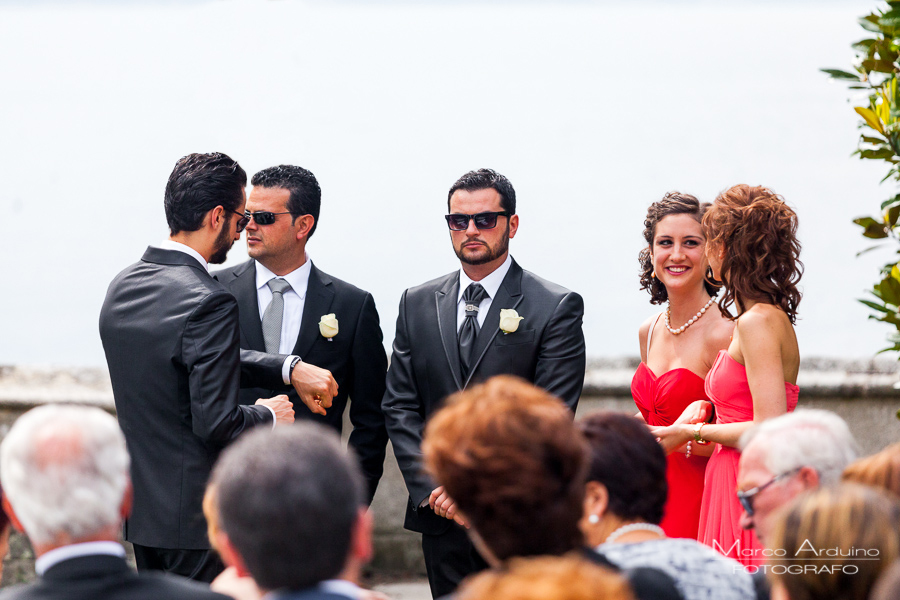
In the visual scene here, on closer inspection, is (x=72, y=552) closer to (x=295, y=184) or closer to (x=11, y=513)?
(x=11, y=513)

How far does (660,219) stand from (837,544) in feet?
9.41

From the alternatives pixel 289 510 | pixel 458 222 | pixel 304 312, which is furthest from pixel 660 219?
pixel 289 510

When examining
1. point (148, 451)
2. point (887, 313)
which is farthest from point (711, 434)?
point (148, 451)

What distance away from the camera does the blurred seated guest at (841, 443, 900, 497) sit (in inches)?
85.2

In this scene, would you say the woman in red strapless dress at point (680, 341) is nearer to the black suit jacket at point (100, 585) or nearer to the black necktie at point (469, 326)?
the black necktie at point (469, 326)

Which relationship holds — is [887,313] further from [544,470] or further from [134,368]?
[134,368]

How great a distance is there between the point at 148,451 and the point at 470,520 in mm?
2102

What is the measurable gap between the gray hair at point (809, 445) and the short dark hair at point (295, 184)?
2.80 metres

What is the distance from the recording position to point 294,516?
1778mm

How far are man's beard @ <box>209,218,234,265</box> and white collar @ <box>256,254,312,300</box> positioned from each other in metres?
0.61

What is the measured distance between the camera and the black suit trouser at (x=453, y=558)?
4137 mm

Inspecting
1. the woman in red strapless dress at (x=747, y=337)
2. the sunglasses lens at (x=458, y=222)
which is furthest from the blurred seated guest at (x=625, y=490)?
the sunglasses lens at (x=458, y=222)

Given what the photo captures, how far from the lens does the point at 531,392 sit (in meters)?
2.00

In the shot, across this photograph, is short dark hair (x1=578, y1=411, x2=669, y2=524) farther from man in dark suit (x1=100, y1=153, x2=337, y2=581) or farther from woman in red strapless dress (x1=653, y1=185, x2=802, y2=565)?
man in dark suit (x1=100, y1=153, x2=337, y2=581)
